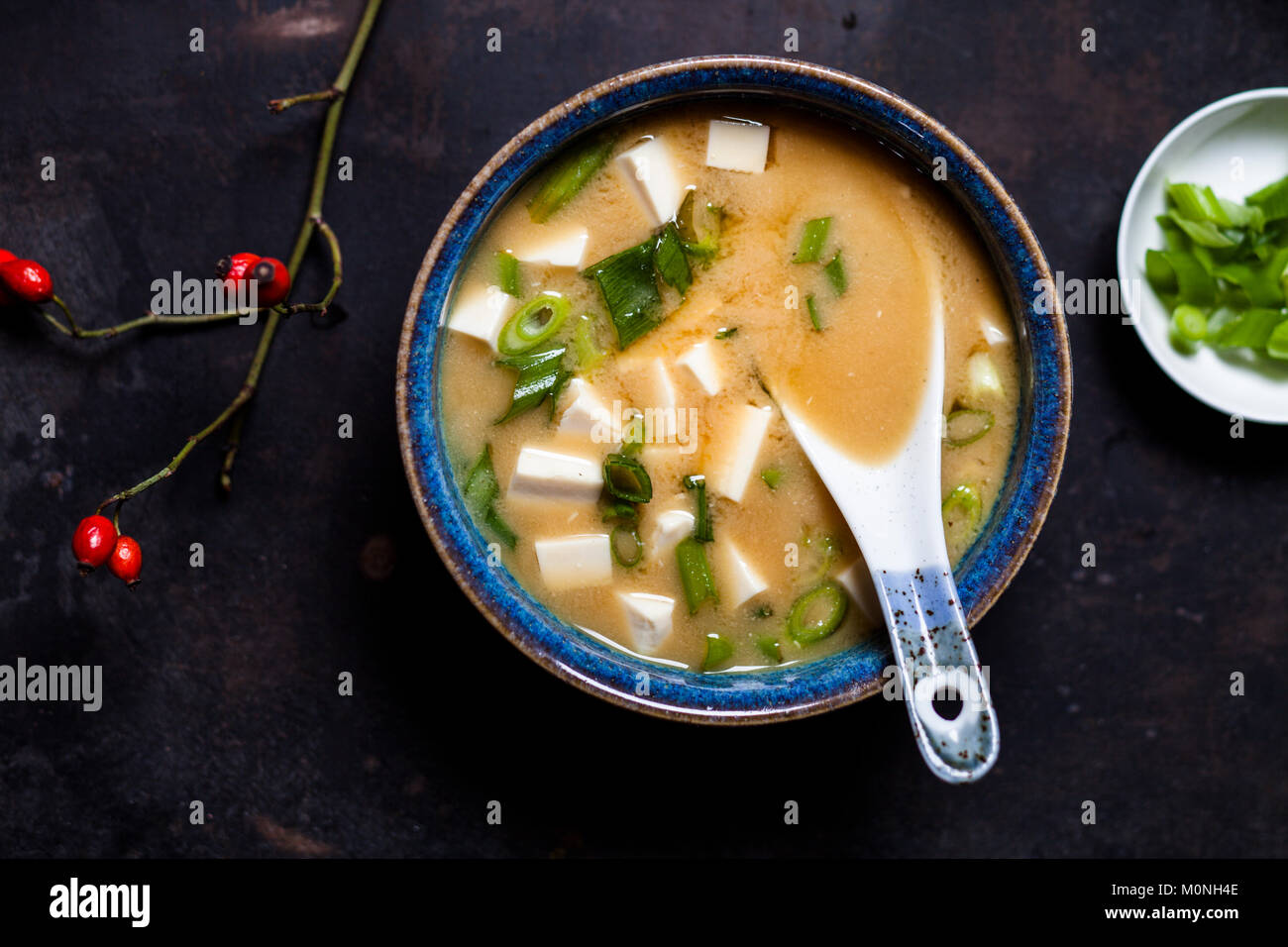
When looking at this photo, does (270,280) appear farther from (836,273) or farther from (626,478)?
(836,273)

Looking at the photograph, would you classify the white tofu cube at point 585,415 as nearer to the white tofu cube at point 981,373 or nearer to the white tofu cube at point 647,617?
the white tofu cube at point 647,617

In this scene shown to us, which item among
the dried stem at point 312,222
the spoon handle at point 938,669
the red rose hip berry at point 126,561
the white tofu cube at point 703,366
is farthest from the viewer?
the dried stem at point 312,222

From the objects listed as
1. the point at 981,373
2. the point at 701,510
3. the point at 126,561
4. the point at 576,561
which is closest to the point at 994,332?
the point at 981,373

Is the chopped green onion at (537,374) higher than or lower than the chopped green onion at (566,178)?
lower

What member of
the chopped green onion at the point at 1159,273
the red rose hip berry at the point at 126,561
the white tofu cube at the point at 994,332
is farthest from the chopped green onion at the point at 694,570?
the chopped green onion at the point at 1159,273

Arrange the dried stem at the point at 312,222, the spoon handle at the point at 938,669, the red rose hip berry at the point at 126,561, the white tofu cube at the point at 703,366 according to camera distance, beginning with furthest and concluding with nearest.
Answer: the dried stem at the point at 312,222 → the red rose hip berry at the point at 126,561 → the white tofu cube at the point at 703,366 → the spoon handle at the point at 938,669

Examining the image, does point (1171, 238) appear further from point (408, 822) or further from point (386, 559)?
point (408, 822)
